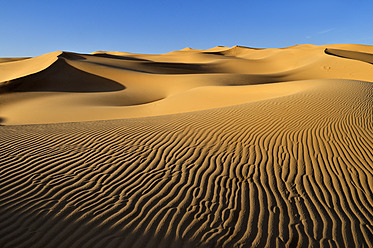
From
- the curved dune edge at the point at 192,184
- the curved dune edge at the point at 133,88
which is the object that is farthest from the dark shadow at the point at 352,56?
the curved dune edge at the point at 192,184

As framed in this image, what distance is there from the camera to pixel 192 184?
186 inches

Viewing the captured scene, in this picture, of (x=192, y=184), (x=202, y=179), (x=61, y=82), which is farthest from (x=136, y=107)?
(x=192, y=184)

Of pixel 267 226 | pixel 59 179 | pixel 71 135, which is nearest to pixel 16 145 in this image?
pixel 71 135

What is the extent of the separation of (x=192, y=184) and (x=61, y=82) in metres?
25.9

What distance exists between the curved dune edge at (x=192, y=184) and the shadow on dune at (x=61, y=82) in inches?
728

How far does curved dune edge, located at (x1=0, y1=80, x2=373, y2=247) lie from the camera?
345 cm

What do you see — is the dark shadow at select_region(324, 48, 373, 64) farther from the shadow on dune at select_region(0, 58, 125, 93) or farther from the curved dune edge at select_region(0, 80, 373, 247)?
the curved dune edge at select_region(0, 80, 373, 247)

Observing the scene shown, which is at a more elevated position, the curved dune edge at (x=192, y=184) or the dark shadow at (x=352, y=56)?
the dark shadow at (x=352, y=56)

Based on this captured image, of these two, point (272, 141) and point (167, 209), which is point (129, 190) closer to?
point (167, 209)

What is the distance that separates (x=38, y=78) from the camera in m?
25.9

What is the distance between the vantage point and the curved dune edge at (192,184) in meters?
3.45

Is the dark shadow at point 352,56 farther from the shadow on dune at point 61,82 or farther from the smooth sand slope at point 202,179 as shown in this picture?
the smooth sand slope at point 202,179

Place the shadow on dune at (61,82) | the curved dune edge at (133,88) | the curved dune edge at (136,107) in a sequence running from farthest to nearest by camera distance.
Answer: the shadow on dune at (61,82) < the curved dune edge at (133,88) < the curved dune edge at (136,107)

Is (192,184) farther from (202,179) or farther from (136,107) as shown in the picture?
(136,107)
